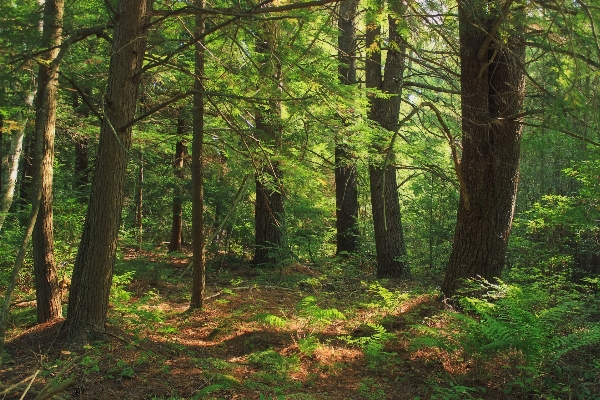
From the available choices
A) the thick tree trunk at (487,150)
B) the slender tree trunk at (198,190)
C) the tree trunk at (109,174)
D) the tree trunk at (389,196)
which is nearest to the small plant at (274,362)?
the tree trunk at (109,174)

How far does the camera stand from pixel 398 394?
4.70 meters

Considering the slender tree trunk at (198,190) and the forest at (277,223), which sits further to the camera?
the slender tree trunk at (198,190)

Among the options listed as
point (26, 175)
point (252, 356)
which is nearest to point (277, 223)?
point (252, 356)

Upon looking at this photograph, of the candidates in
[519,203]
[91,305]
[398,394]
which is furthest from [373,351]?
[519,203]

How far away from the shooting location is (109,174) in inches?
210

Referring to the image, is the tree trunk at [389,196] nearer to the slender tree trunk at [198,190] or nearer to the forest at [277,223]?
the forest at [277,223]

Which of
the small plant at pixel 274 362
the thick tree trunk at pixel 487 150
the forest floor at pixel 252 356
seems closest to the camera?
the forest floor at pixel 252 356

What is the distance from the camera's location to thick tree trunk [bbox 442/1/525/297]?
6.32 metres

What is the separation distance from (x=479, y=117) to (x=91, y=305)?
5667 millimetres

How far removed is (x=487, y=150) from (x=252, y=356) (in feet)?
14.0

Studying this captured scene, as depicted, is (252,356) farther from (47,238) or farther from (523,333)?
(47,238)

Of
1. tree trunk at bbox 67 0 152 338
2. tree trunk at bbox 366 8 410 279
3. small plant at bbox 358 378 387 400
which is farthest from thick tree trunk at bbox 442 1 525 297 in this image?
tree trunk at bbox 67 0 152 338

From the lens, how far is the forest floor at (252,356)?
4555mm

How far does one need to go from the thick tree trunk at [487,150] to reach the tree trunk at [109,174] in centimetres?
443
